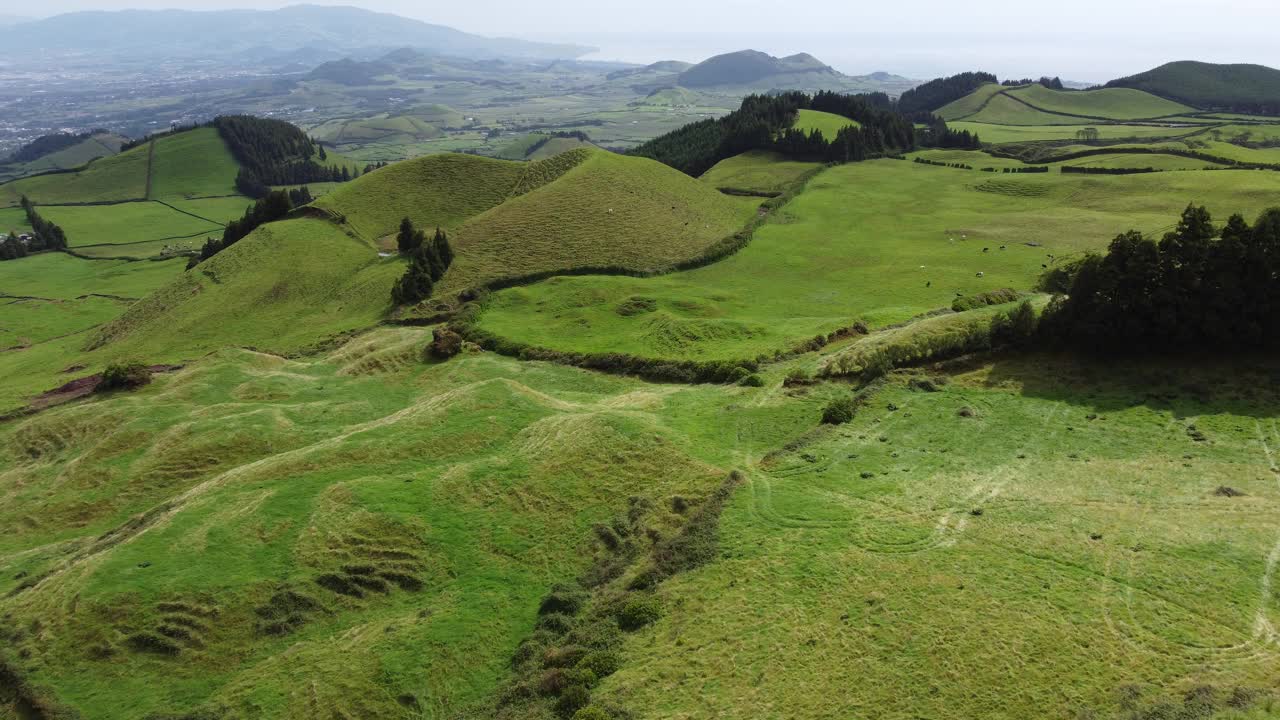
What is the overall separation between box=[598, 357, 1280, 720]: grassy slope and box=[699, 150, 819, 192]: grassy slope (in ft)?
362

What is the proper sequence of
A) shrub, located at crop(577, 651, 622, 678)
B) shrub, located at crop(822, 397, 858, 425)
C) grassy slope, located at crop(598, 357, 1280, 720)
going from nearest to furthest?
grassy slope, located at crop(598, 357, 1280, 720)
shrub, located at crop(577, 651, 622, 678)
shrub, located at crop(822, 397, 858, 425)

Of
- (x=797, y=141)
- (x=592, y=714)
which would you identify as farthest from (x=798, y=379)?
(x=797, y=141)

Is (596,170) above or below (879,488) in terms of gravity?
above

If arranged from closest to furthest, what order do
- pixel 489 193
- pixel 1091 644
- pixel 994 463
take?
1. pixel 1091 644
2. pixel 994 463
3. pixel 489 193

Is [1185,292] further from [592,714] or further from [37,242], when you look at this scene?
[37,242]

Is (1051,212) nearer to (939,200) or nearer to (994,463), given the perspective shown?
(939,200)

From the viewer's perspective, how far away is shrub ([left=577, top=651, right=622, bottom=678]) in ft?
86.5

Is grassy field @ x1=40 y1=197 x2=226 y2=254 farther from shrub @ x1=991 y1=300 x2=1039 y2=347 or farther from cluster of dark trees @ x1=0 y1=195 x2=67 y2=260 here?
shrub @ x1=991 y1=300 x2=1039 y2=347

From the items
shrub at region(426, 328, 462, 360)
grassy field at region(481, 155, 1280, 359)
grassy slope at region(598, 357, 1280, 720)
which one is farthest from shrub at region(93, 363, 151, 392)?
grassy slope at region(598, 357, 1280, 720)

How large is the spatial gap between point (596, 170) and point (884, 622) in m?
111

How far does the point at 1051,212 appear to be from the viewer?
362 ft

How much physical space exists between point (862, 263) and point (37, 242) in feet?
623

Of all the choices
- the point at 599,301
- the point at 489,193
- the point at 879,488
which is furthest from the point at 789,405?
the point at 489,193

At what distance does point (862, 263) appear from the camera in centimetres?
9331
